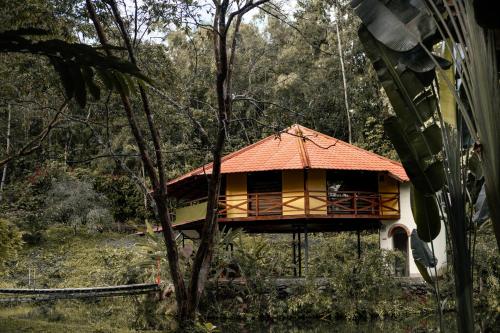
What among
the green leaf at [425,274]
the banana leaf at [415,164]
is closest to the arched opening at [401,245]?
the green leaf at [425,274]

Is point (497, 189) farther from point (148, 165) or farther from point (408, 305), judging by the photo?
point (408, 305)

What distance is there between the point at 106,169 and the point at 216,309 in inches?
664

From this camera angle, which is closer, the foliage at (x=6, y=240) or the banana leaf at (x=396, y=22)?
the banana leaf at (x=396, y=22)

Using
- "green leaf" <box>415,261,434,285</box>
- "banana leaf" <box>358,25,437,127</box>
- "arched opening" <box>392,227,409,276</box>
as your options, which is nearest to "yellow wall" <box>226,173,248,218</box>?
"arched opening" <box>392,227,409,276</box>

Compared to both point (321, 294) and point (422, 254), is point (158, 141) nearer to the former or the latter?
point (422, 254)

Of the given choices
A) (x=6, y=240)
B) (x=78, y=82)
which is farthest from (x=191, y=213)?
(x=78, y=82)

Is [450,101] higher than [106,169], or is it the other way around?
[106,169]

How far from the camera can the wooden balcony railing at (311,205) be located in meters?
15.9

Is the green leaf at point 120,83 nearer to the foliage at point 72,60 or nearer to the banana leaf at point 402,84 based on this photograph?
the foliage at point 72,60

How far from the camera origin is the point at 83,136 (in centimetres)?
2788

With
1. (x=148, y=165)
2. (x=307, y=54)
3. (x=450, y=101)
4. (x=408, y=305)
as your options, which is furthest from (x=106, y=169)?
(x=450, y=101)

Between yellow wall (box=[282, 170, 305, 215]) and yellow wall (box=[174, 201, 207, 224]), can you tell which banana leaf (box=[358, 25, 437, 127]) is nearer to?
yellow wall (box=[282, 170, 305, 215])

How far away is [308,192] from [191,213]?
11.4 feet

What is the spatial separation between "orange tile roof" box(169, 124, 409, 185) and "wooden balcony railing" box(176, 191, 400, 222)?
725 mm
